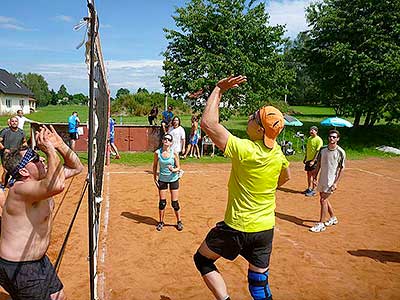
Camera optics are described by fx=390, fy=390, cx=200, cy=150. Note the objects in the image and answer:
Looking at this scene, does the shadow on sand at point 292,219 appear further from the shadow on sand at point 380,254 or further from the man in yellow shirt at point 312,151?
the man in yellow shirt at point 312,151

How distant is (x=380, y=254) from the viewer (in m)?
6.85

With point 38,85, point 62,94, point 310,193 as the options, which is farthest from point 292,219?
point 62,94

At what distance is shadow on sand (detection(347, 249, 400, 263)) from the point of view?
6621mm

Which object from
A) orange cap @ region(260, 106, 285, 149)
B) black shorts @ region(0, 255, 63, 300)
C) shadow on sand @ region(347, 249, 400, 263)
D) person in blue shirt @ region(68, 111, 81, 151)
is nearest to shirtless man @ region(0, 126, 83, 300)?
black shorts @ region(0, 255, 63, 300)

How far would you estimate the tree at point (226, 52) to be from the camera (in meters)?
18.5

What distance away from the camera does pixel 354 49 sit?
70.8 feet

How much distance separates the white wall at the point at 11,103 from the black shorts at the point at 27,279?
5394 centimetres

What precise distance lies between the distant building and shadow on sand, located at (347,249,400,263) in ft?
174

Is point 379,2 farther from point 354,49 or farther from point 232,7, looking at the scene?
point 232,7

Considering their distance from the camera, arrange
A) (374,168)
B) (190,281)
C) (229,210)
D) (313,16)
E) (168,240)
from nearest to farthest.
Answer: (229,210)
(190,281)
(168,240)
(374,168)
(313,16)

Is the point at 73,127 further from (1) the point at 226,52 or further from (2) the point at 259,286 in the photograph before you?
(2) the point at 259,286

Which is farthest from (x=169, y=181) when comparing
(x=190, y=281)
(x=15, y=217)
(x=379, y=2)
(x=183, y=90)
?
Result: (x=379, y=2)

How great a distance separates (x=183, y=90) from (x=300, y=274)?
14.2 meters

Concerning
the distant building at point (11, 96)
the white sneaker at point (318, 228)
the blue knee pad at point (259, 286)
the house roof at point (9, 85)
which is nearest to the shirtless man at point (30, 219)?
the blue knee pad at point (259, 286)
